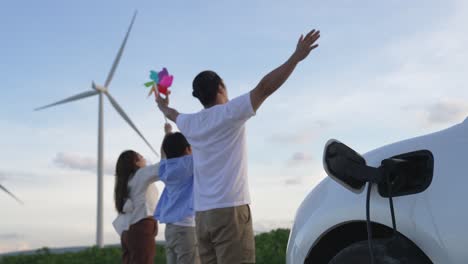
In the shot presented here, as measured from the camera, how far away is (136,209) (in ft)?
20.8


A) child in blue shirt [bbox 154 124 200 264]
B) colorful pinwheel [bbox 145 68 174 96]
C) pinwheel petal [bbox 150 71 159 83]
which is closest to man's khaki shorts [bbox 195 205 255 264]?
child in blue shirt [bbox 154 124 200 264]

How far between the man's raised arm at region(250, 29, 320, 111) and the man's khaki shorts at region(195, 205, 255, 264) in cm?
63

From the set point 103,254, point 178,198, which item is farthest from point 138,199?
point 103,254

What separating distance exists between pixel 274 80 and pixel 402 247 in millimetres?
1631

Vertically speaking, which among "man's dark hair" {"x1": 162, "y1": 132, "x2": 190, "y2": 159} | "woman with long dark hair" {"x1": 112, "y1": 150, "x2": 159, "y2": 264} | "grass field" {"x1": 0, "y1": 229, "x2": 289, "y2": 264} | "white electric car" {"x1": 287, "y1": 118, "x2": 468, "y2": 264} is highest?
"man's dark hair" {"x1": 162, "y1": 132, "x2": 190, "y2": 159}

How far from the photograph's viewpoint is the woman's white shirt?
633 centimetres

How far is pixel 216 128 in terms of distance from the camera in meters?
3.95

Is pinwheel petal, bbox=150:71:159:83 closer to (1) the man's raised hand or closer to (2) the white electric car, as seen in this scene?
(1) the man's raised hand

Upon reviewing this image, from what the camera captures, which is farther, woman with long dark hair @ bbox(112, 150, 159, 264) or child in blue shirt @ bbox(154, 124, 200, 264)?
woman with long dark hair @ bbox(112, 150, 159, 264)

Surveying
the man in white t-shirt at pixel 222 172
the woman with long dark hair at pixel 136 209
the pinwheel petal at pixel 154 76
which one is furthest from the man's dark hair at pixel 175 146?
the man in white t-shirt at pixel 222 172

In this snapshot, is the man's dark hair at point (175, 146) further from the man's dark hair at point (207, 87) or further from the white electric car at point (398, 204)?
the white electric car at point (398, 204)

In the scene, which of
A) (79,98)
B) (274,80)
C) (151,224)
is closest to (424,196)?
(274,80)

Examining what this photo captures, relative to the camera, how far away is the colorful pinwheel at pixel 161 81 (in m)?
5.43

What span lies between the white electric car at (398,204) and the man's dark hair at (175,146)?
3116 mm
